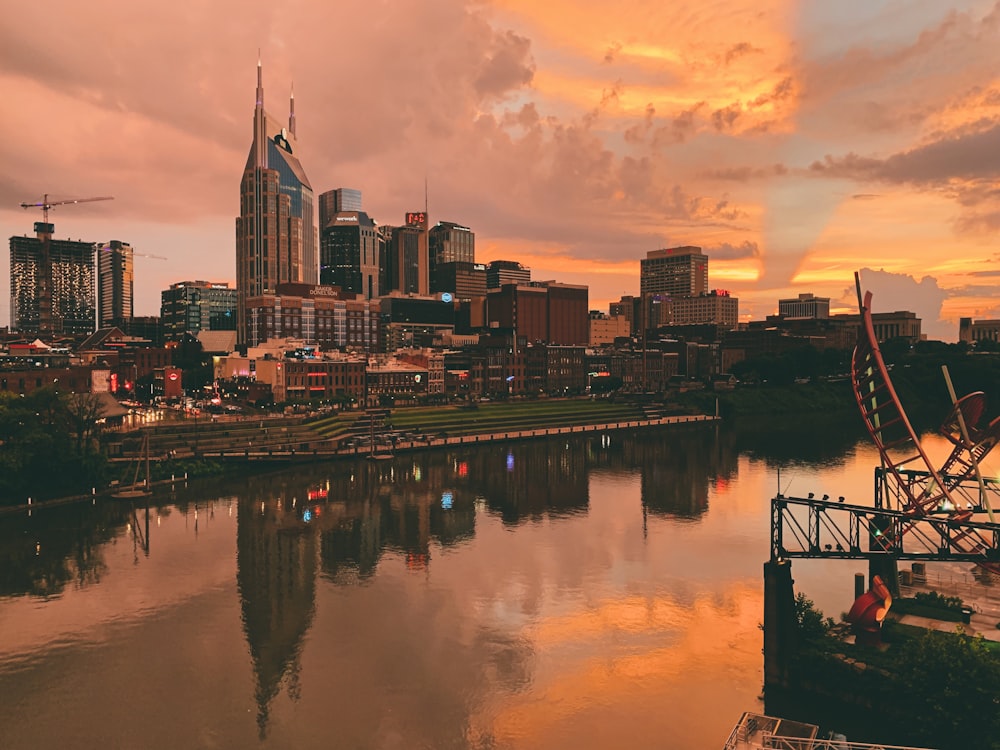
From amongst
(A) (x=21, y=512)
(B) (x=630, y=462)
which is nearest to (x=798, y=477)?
(B) (x=630, y=462)

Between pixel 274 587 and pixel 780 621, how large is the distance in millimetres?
34763

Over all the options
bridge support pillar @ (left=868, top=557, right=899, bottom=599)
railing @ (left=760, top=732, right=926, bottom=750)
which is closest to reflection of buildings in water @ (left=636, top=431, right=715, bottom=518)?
bridge support pillar @ (left=868, top=557, right=899, bottom=599)

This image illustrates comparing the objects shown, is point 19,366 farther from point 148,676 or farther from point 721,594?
point 721,594

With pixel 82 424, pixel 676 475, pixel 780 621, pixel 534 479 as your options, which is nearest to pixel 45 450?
pixel 82 424

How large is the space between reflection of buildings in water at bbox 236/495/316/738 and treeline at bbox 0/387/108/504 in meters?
17.8

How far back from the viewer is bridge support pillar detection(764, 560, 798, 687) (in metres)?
35.0

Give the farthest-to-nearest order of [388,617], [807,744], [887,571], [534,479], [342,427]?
[342,427], [534,479], [388,617], [887,571], [807,744]

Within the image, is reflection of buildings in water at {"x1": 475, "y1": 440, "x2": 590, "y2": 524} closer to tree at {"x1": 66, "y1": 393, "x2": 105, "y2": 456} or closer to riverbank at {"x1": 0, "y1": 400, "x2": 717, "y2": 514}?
riverbank at {"x1": 0, "y1": 400, "x2": 717, "y2": 514}

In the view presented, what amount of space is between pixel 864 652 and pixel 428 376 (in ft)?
457

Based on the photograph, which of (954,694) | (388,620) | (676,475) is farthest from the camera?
(676,475)

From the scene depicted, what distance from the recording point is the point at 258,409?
459 ft

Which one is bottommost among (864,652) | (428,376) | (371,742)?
(371,742)

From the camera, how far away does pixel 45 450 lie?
245 feet

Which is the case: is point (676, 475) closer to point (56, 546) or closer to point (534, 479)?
point (534, 479)
